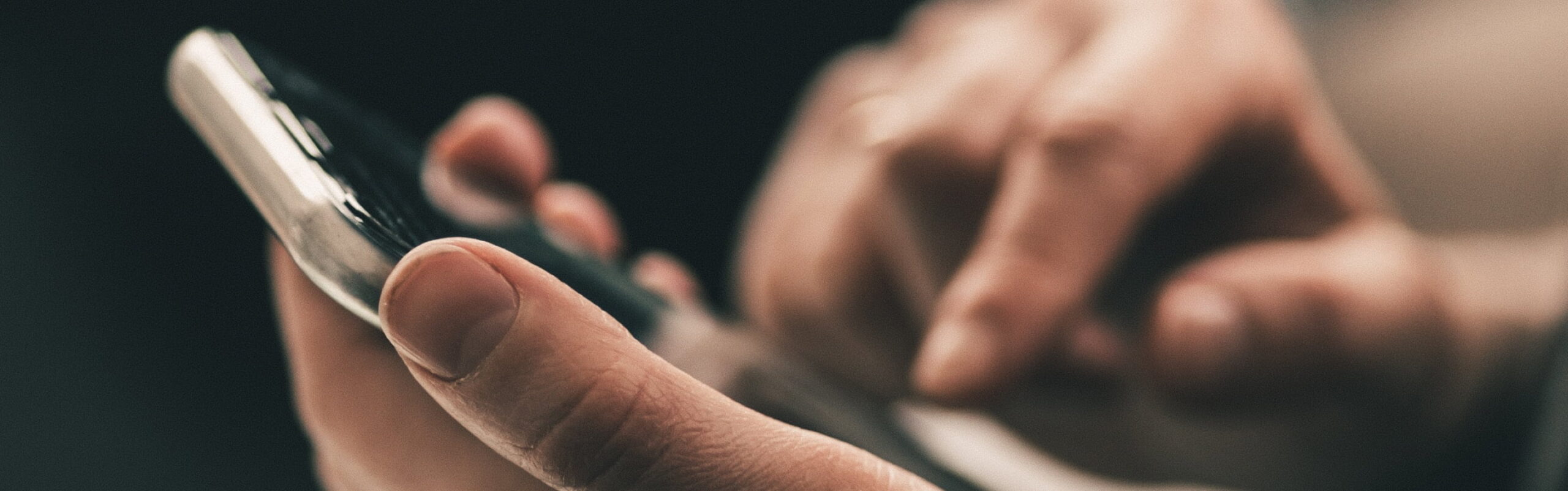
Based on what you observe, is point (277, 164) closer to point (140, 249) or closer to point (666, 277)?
point (666, 277)

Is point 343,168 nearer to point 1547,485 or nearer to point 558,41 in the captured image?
point 1547,485

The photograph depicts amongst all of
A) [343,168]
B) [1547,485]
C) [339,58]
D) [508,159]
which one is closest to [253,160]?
[343,168]

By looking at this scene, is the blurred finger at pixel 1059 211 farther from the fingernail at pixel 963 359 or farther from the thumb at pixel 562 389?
the thumb at pixel 562 389

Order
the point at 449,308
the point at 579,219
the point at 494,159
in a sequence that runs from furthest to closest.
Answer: the point at 579,219
the point at 494,159
the point at 449,308

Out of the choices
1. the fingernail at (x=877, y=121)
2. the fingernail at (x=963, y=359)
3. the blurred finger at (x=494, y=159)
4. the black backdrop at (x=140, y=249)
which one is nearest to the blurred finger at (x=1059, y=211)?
the fingernail at (x=963, y=359)

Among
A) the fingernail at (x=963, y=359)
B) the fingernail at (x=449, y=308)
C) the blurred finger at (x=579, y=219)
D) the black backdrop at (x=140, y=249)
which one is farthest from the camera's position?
the black backdrop at (x=140, y=249)

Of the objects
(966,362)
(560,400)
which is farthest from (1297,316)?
(560,400)
